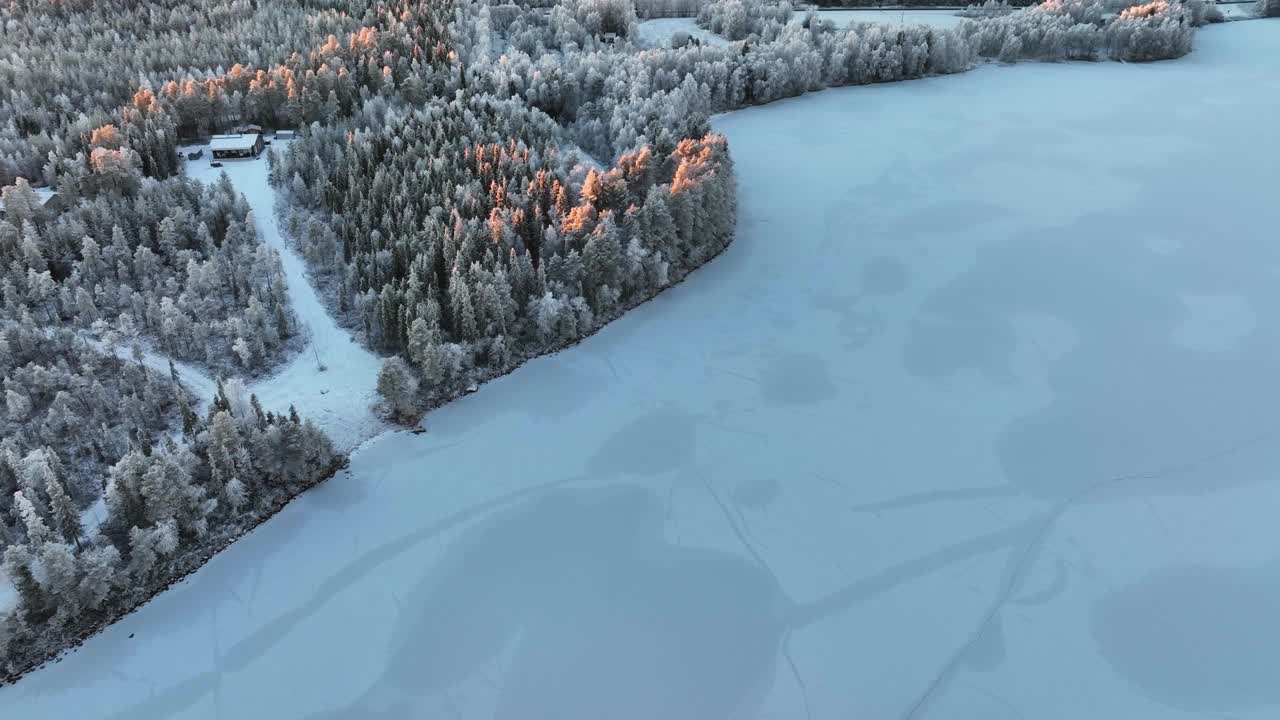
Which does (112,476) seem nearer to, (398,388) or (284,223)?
(398,388)

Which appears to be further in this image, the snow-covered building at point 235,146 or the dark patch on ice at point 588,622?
the snow-covered building at point 235,146

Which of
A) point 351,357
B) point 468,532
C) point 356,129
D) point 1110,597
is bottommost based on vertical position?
point 1110,597

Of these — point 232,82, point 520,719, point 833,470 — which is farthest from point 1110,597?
point 232,82

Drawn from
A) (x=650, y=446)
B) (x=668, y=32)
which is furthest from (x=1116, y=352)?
(x=668, y=32)

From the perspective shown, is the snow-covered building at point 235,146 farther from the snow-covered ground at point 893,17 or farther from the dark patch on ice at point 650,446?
the snow-covered ground at point 893,17

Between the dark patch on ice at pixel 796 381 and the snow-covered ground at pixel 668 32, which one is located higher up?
the snow-covered ground at pixel 668 32

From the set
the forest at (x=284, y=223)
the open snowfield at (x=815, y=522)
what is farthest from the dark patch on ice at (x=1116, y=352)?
the forest at (x=284, y=223)

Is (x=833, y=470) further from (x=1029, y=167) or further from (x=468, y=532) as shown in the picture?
(x=1029, y=167)
